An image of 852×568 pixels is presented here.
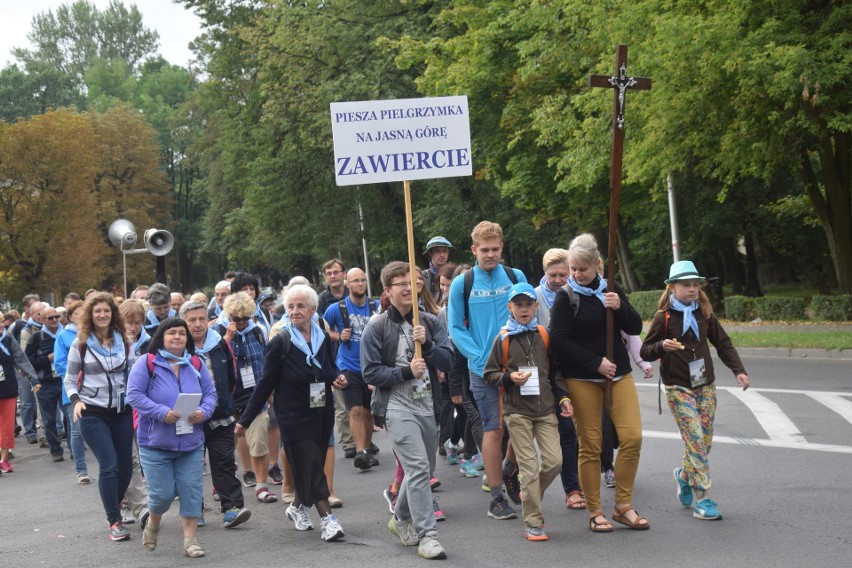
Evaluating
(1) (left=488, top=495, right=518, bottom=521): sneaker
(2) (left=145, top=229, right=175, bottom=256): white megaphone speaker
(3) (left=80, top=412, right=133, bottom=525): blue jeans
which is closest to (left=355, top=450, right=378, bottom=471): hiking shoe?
(3) (left=80, top=412, right=133, bottom=525): blue jeans

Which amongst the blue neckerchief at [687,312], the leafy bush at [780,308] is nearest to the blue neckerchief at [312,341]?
the blue neckerchief at [687,312]

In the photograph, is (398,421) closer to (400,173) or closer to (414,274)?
(414,274)

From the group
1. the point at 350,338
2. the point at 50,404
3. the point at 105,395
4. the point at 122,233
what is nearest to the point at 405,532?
the point at 105,395

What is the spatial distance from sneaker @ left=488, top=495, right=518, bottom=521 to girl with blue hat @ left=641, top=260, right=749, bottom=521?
125 centimetres

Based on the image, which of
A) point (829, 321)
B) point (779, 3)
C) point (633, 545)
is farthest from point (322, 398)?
point (829, 321)

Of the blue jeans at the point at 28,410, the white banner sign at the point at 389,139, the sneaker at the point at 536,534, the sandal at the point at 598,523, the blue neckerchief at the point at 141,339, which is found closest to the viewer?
the sneaker at the point at 536,534

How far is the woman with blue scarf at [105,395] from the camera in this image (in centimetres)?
832

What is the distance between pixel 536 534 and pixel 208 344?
117 inches

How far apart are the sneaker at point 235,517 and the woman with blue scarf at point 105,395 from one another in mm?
747

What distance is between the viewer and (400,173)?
26.3 feet

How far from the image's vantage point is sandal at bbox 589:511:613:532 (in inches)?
286

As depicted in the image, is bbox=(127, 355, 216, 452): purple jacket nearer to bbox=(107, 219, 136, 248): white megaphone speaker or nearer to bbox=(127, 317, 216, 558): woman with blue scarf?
bbox=(127, 317, 216, 558): woman with blue scarf

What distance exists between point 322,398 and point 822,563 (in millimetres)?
3473

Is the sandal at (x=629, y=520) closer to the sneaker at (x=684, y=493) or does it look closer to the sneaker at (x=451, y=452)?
the sneaker at (x=684, y=493)
